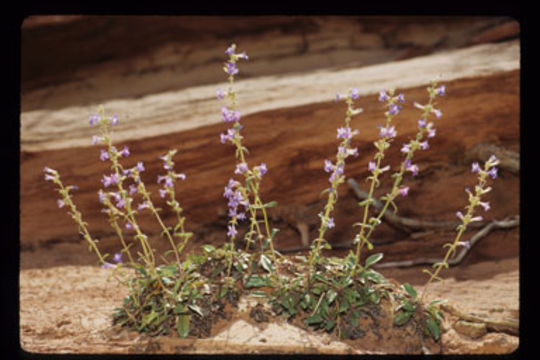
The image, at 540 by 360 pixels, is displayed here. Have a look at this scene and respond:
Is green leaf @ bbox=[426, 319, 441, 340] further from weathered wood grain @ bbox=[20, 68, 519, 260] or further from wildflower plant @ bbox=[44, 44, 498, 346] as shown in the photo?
weathered wood grain @ bbox=[20, 68, 519, 260]

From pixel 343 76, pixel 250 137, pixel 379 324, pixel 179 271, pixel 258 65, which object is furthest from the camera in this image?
pixel 258 65

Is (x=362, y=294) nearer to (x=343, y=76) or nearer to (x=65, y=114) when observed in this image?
(x=343, y=76)

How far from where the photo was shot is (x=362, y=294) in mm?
3850

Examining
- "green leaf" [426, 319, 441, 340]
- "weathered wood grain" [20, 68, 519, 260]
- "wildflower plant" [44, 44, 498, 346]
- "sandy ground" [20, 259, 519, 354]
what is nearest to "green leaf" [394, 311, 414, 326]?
"wildflower plant" [44, 44, 498, 346]

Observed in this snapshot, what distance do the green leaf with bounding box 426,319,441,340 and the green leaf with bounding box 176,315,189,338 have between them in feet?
5.28

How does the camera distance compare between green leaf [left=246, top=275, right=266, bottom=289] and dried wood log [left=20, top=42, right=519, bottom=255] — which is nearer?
green leaf [left=246, top=275, right=266, bottom=289]

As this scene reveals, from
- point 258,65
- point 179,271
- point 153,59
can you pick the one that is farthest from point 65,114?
point 179,271

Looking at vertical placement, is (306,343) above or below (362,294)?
below

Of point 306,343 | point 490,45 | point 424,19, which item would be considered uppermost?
point 424,19

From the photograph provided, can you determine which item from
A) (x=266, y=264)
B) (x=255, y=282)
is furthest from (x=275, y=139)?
(x=255, y=282)

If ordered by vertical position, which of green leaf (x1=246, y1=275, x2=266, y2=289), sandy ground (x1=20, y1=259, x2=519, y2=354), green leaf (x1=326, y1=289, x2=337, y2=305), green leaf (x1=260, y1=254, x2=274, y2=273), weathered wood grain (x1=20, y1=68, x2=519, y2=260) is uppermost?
weathered wood grain (x1=20, y1=68, x2=519, y2=260)

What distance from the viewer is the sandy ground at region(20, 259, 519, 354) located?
357 centimetres

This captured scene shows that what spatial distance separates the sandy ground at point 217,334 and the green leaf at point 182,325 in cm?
4

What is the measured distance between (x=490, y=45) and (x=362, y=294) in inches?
185
